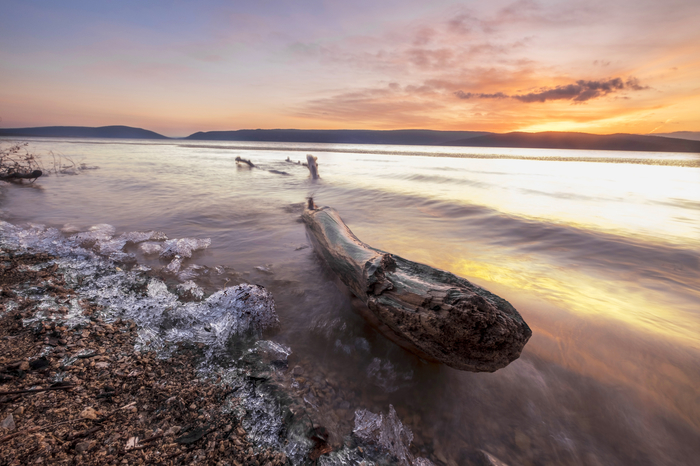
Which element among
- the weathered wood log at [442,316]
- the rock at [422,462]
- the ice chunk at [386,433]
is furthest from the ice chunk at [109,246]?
the rock at [422,462]

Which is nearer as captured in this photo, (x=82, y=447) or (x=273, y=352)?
(x=82, y=447)

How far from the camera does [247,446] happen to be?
4.87 feet

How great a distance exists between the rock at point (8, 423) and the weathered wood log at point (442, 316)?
2.01m

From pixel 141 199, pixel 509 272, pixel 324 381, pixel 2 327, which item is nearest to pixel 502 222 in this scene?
pixel 509 272

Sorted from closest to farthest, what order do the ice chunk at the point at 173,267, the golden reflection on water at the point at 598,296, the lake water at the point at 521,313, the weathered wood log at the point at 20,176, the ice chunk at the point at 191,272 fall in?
1. the lake water at the point at 521,313
2. the golden reflection on water at the point at 598,296
3. the ice chunk at the point at 191,272
4. the ice chunk at the point at 173,267
5. the weathered wood log at the point at 20,176

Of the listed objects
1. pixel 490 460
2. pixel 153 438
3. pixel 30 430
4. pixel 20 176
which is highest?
pixel 20 176

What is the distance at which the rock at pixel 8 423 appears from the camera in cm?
131

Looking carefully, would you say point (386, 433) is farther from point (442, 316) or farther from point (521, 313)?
point (521, 313)

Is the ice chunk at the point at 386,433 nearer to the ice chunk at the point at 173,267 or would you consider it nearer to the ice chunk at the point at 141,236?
the ice chunk at the point at 173,267

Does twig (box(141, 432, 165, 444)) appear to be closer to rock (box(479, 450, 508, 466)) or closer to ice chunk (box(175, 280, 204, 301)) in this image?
ice chunk (box(175, 280, 204, 301))

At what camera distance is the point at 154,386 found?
5.73 feet

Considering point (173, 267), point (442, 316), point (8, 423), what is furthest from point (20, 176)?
point (442, 316)

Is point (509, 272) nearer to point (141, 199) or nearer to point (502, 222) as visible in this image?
point (502, 222)

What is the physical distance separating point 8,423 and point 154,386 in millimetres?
593
